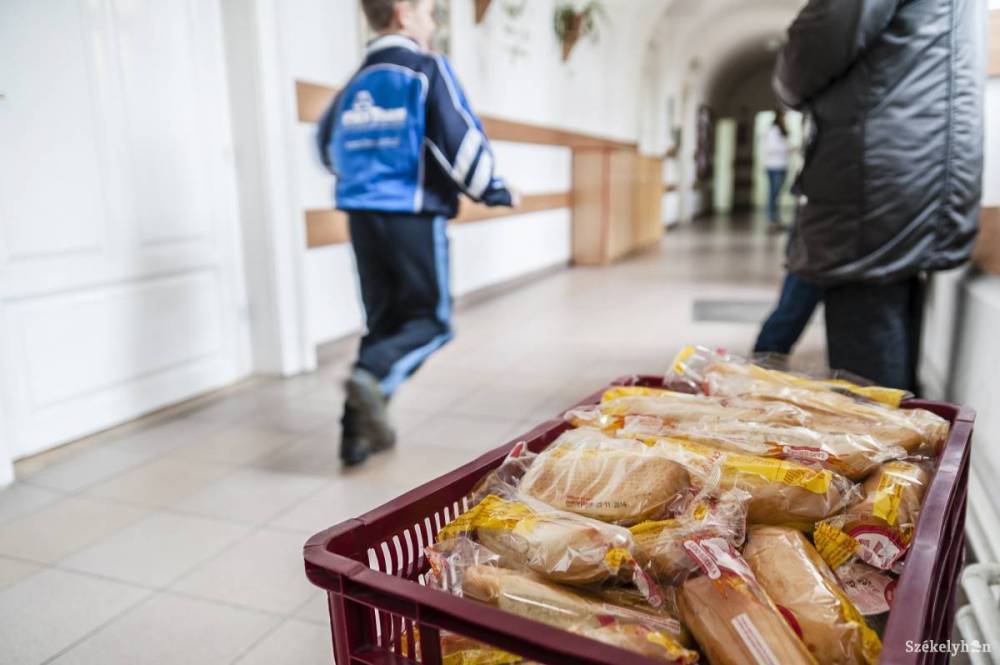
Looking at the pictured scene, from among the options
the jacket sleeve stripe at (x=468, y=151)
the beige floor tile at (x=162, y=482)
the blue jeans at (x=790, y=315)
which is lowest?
the beige floor tile at (x=162, y=482)

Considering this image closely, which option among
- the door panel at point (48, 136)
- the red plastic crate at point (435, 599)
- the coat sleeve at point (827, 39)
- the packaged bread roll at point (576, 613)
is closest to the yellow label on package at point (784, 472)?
the red plastic crate at point (435, 599)

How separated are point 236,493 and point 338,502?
1.01 ft

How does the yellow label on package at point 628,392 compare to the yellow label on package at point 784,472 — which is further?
the yellow label on package at point 628,392

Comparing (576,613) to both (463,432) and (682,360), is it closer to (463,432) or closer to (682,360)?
(682,360)

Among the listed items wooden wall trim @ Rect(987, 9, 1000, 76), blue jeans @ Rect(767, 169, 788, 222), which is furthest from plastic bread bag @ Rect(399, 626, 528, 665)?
blue jeans @ Rect(767, 169, 788, 222)

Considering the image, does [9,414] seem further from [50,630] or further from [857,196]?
[857,196]

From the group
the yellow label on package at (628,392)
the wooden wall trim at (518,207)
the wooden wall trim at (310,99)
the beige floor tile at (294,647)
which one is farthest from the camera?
the wooden wall trim at (518,207)

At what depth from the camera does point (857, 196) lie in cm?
170

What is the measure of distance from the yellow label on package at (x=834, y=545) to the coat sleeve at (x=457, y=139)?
1634mm

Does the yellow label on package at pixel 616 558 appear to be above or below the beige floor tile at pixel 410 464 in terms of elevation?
above

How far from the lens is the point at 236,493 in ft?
6.78

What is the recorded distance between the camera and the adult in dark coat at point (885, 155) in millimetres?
1590

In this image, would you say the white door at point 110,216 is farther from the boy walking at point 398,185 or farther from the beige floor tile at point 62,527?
the boy walking at point 398,185

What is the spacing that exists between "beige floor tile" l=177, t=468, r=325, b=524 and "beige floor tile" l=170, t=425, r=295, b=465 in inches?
5.3
